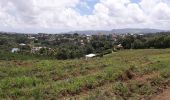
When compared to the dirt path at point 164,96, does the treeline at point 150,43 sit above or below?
below

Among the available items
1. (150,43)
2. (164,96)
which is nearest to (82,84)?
(164,96)

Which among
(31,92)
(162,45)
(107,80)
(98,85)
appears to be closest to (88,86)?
(98,85)

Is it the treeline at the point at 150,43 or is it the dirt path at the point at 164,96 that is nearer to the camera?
the dirt path at the point at 164,96

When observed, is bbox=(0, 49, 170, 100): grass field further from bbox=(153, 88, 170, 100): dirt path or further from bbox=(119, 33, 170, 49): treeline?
bbox=(119, 33, 170, 49): treeline

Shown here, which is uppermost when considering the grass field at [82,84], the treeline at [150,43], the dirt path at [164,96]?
the grass field at [82,84]

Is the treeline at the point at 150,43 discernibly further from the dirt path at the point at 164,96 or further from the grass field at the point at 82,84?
the dirt path at the point at 164,96

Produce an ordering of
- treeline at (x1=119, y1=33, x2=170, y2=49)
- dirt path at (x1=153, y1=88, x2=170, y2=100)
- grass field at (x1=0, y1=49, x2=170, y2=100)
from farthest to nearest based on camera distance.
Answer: treeline at (x1=119, y1=33, x2=170, y2=49) < dirt path at (x1=153, y1=88, x2=170, y2=100) < grass field at (x1=0, y1=49, x2=170, y2=100)

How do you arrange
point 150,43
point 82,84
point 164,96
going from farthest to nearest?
point 150,43 → point 82,84 → point 164,96

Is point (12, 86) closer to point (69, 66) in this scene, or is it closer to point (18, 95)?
point (18, 95)

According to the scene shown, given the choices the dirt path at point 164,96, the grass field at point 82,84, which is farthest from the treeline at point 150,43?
the dirt path at point 164,96

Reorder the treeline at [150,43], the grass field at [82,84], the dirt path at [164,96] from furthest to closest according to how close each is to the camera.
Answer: the treeline at [150,43], the dirt path at [164,96], the grass field at [82,84]

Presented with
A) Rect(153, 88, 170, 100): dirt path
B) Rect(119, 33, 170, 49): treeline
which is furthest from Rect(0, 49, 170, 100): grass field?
Rect(119, 33, 170, 49): treeline

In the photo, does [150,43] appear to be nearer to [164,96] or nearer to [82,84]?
[164,96]

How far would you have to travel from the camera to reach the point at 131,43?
253 feet
